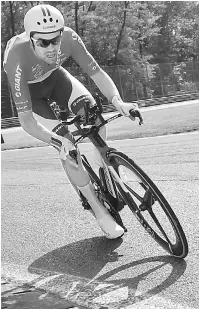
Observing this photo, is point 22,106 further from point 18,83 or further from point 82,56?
point 82,56

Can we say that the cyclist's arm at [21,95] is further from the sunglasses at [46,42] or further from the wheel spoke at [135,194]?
the wheel spoke at [135,194]

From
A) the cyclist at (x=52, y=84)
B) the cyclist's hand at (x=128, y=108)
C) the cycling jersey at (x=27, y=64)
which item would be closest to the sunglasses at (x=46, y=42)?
the cyclist at (x=52, y=84)

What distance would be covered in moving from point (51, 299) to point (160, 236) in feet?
3.25

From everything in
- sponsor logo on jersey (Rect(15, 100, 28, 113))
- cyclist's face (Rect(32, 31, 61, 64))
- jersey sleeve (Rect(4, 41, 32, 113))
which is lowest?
sponsor logo on jersey (Rect(15, 100, 28, 113))

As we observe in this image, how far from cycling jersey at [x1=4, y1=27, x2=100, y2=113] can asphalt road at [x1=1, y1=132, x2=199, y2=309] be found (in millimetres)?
1304

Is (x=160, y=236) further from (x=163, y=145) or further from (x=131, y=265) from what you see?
(x=163, y=145)

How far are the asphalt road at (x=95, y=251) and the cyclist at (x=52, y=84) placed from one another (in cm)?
35

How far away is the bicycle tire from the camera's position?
11.7 feet

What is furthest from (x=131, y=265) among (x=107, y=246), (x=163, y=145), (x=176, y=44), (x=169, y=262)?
(x=176, y=44)

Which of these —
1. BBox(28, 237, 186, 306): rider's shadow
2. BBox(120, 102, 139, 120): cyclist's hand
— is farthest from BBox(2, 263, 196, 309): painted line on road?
BBox(120, 102, 139, 120): cyclist's hand

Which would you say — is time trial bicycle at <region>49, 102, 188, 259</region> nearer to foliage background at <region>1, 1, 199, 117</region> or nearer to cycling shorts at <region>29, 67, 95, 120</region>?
cycling shorts at <region>29, 67, 95, 120</region>

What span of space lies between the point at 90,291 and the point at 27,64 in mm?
1900

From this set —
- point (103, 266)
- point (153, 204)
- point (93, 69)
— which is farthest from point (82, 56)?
point (103, 266)

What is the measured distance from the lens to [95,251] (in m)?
4.31
